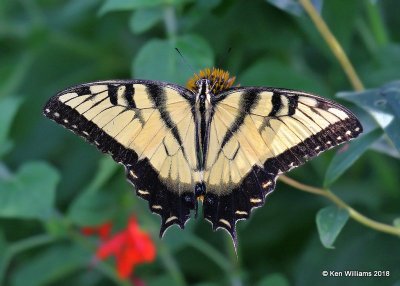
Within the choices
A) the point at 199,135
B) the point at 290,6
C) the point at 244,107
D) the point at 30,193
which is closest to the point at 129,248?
the point at 30,193

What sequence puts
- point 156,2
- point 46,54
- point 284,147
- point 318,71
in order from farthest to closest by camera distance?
point 46,54 → point 318,71 → point 156,2 → point 284,147

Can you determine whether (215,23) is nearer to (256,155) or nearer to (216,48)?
(216,48)

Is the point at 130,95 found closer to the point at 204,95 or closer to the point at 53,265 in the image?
the point at 204,95

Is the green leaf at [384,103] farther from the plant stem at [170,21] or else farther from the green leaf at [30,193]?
the green leaf at [30,193]

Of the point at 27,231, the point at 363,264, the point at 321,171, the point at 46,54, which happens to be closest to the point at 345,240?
the point at 363,264

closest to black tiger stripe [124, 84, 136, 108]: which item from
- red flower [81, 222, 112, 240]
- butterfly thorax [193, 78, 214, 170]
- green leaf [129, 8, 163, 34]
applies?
butterfly thorax [193, 78, 214, 170]

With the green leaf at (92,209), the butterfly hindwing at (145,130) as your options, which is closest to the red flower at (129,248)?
the green leaf at (92,209)
